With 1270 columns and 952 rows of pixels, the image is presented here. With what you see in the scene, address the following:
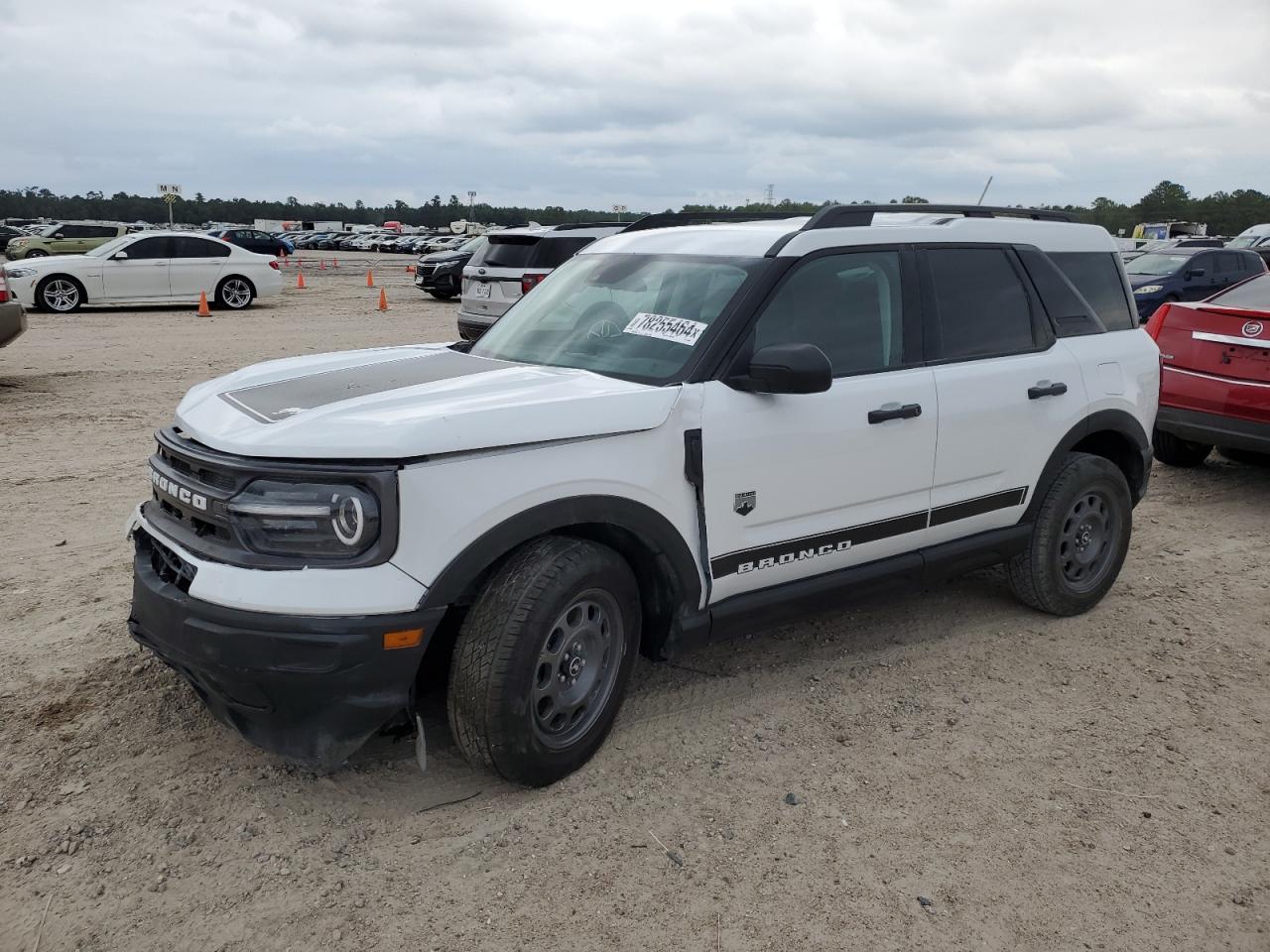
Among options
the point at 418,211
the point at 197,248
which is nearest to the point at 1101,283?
the point at 197,248

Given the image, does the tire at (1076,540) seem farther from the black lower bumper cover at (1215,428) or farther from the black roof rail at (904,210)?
the black lower bumper cover at (1215,428)

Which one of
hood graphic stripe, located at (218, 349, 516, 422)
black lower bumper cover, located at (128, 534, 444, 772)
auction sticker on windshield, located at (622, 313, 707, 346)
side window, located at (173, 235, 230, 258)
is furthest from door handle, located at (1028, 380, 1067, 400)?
side window, located at (173, 235, 230, 258)

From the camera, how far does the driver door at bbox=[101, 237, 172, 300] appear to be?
18.5 meters

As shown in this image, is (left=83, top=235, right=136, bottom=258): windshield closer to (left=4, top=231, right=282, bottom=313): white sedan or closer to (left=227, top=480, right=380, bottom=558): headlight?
(left=4, top=231, right=282, bottom=313): white sedan

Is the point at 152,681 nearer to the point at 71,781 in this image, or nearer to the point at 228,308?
the point at 71,781

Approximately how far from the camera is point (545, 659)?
10.8 ft

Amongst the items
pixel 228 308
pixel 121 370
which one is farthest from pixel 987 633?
pixel 228 308

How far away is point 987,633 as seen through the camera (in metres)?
4.89

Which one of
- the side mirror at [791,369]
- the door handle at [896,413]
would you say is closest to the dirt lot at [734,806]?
the door handle at [896,413]

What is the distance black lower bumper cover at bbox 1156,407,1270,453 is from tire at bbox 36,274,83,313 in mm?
17873

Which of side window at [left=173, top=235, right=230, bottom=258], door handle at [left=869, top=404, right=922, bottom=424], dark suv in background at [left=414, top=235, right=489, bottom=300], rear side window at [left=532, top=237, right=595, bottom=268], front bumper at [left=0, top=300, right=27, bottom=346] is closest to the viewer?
door handle at [left=869, top=404, right=922, bottom=424]

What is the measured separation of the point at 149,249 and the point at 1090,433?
1827 centimetres

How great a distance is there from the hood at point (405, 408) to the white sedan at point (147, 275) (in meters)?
16.8

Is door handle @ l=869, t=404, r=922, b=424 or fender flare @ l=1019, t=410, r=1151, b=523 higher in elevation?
door handle @ l=869, t=404, r=922, b=424
